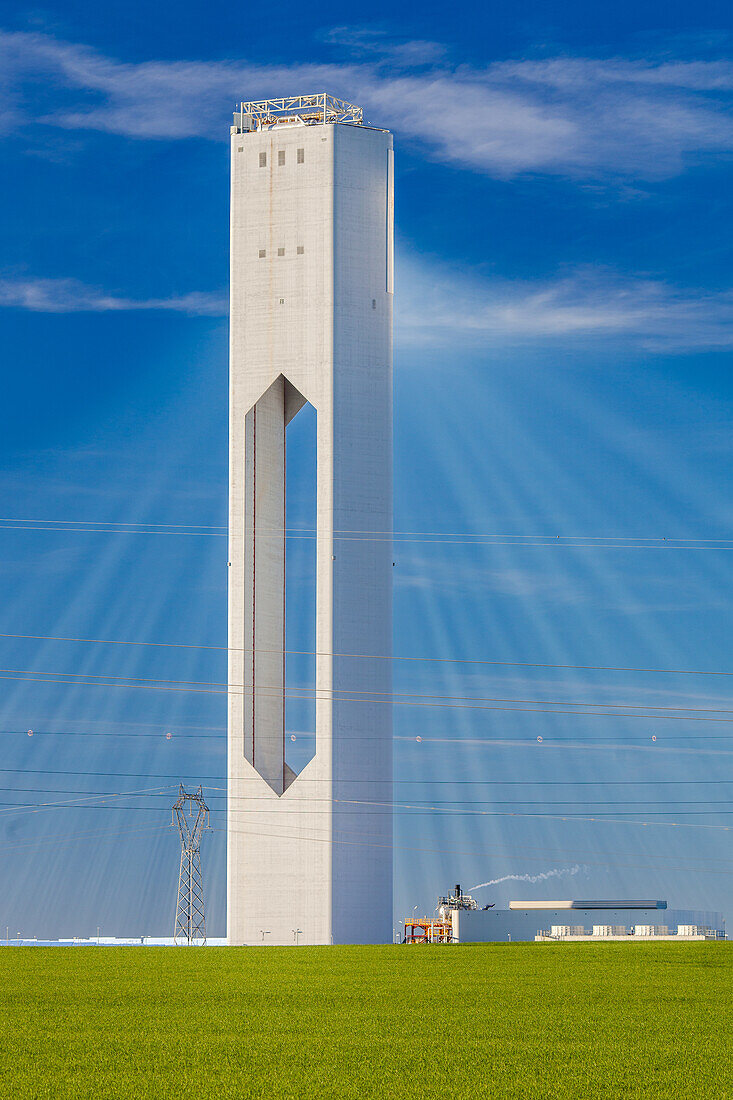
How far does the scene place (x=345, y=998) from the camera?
22672mm

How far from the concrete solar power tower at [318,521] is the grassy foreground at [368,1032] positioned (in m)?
34.8

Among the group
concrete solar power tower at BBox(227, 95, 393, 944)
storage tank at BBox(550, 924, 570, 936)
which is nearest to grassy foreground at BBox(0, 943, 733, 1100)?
concrete solar power tower at BBox(227, 95, 393, 944)

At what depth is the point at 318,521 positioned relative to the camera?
67.5 meters

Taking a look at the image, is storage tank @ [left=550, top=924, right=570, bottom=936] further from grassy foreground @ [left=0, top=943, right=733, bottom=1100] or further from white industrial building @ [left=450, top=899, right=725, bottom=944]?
grassy foreground @ [left=0, top=943, right=733, bottom=1100]

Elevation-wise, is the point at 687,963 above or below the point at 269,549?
below

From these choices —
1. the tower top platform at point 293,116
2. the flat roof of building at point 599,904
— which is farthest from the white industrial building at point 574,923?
the tower top platform at point 293,116

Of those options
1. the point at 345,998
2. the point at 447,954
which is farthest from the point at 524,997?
the point at 447,954

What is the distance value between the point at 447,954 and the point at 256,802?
27877 millimetres

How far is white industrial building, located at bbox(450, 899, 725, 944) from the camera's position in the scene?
72812mm

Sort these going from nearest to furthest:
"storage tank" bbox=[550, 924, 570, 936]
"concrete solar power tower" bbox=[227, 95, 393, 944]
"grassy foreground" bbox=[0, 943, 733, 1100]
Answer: "grassy foreground" bbox=[0, 943, 733, 1100]
"concrete solar power tower" bbox=[227, 95, 393, 944]
"storage tank" bbox=[550, 924, 570, 936]

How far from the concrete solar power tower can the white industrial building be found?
7.70 m

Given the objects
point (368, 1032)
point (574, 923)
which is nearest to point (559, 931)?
point (574, 923)

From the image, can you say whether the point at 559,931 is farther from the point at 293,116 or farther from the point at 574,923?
the point at 293,116

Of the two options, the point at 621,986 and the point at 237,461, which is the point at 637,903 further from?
the point at 621,986
